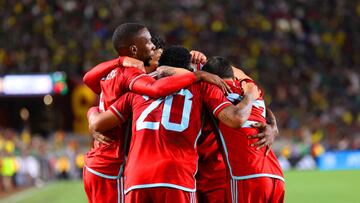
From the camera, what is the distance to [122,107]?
5348 millimetres

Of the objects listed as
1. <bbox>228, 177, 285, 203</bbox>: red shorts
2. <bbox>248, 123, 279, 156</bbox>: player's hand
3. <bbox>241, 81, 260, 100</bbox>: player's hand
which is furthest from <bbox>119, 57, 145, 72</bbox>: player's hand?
<bbox>228, 177, 285, 203</bbox>: red shorts

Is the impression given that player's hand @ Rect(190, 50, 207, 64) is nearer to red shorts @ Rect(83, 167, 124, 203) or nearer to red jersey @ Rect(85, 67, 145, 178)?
red jersey @ Rect(85, 67, 145, 178)

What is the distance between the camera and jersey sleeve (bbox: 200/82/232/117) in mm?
5219

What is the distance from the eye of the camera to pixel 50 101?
22.8 m

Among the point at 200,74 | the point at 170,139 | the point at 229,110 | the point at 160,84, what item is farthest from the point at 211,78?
the point at 170,139

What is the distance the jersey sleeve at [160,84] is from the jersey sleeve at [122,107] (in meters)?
0.08

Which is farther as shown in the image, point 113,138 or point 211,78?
point 113,138

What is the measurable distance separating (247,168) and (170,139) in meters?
0.73

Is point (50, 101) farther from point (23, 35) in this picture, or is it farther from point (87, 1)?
point (87, 1)

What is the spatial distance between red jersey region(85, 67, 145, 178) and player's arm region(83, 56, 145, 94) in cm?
5

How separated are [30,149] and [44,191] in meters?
3.51

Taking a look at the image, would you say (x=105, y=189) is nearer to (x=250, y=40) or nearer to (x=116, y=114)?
(x=116, y=114)

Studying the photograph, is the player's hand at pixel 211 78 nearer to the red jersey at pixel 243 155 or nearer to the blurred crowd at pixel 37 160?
the red jersey at pixel 243 155

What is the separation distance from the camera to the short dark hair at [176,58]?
5500mm
